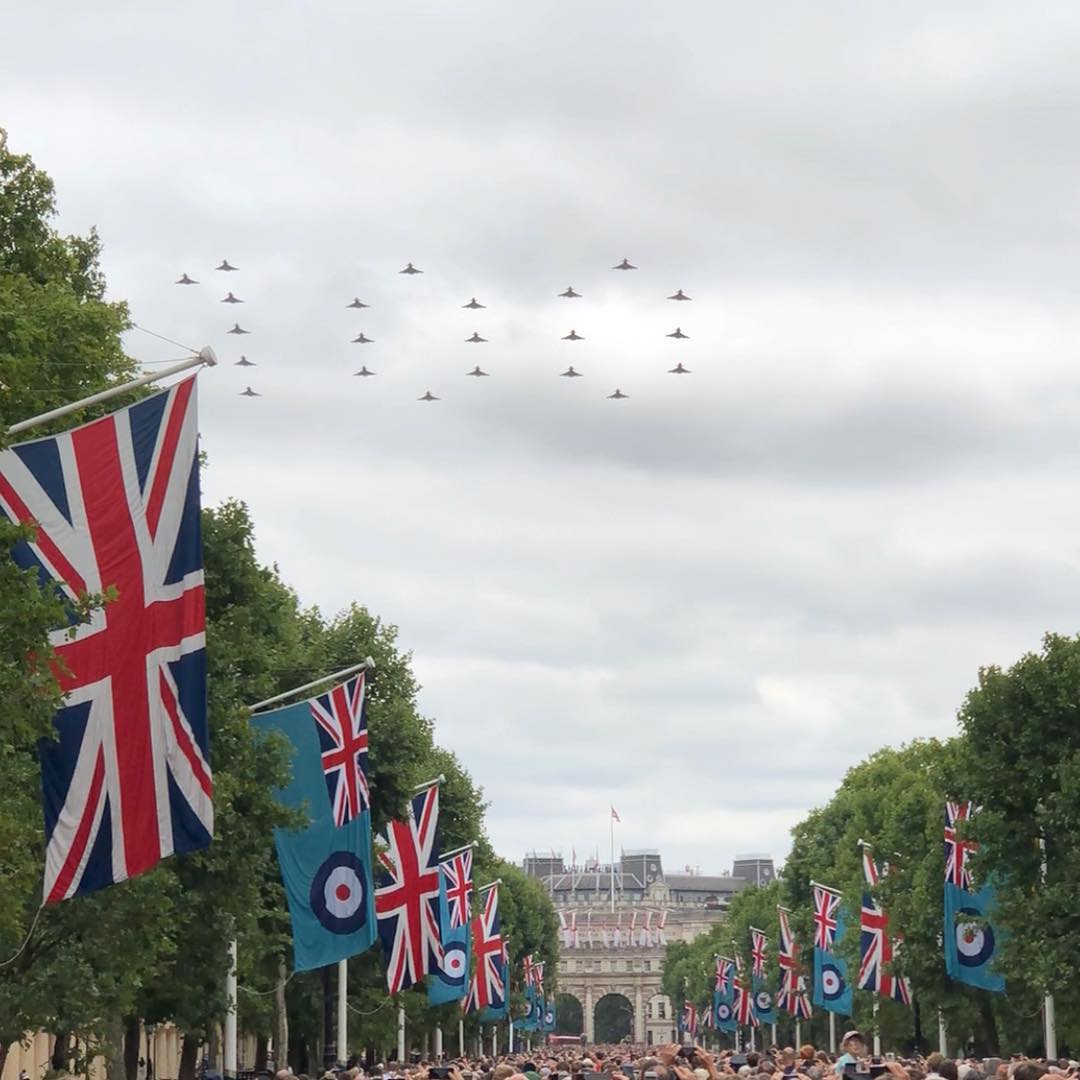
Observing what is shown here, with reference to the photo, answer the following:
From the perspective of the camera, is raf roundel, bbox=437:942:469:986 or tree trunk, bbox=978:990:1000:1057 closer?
raf roundel, bbox=437:942:469:986

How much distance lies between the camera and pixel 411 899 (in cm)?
5475

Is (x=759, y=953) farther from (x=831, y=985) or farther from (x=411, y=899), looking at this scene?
(x=411, y=899)

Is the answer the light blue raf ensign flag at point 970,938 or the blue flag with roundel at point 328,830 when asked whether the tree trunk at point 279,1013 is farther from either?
the blue flag with roundel at point 328,830

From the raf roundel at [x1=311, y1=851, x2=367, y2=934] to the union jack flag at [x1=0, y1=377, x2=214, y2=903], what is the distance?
24.3 metres

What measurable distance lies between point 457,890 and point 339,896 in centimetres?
2405

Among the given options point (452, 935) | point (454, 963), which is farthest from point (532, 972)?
point (454, 963)

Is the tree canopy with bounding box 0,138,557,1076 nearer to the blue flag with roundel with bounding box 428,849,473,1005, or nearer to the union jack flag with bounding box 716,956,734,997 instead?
the blue flag with roundel with bounding box 428,849,473,1005

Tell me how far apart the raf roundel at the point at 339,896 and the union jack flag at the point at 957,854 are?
2155cm

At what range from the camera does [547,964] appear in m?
186

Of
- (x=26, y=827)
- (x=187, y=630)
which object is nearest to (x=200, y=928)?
(x=26, y=827)

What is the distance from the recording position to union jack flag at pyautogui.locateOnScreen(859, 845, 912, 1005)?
2987 inches

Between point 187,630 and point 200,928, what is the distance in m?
27.3

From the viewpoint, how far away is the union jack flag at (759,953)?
14488cm

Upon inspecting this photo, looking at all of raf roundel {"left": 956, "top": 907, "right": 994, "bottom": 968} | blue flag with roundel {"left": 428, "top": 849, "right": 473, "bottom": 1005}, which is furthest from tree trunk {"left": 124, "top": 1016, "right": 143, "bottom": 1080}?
raf roundel {"left": 956, "top": 907, "right": 994, "bottom": 968}
